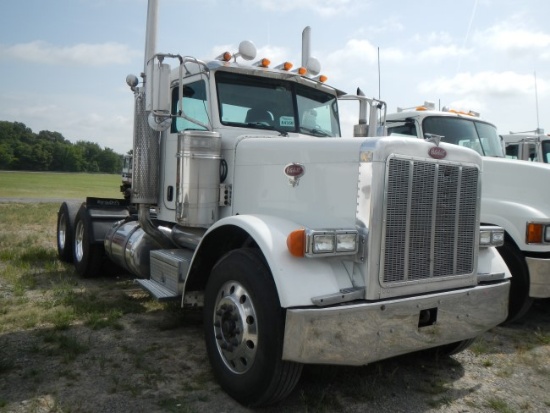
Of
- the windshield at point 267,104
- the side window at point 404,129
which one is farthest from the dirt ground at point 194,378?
the side window at point 404,129

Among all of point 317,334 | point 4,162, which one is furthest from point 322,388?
point 4,162

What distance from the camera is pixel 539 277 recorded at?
5.05 m

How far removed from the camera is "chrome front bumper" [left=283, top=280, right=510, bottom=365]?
2893 millimetres

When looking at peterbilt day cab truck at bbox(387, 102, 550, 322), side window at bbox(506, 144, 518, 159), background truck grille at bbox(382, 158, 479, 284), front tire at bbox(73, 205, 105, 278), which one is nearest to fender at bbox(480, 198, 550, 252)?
peterbilt day cab truck at bbox(387, 102, 550, 322)

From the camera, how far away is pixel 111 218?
732cm

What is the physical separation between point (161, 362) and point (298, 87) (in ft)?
9.67

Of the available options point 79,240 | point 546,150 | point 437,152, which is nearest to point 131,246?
point 79,240

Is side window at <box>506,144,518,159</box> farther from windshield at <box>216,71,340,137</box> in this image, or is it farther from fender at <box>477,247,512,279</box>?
fender at <box>477,247,512,279</box>

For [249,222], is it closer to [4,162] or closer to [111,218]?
[111,218]

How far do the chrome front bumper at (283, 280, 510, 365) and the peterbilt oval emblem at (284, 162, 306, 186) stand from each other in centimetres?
116

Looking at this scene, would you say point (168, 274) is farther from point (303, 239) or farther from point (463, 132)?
point (463, 132)

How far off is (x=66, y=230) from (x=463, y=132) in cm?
629

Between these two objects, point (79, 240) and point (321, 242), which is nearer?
Answer: point (321, 242)

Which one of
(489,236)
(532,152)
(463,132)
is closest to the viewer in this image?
(489,236)
